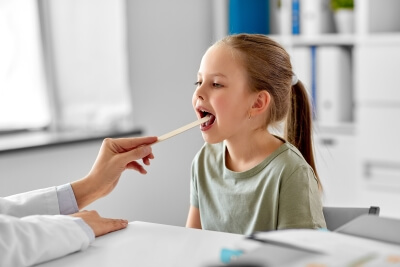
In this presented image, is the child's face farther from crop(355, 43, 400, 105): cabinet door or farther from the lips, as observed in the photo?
crop(355, 43, 400, 105): cabinet door

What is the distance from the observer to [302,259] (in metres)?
0.77

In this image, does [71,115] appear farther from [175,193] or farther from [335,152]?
[335,152]

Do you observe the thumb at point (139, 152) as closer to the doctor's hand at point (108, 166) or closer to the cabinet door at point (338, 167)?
the doctor's hand at point (108, 166)

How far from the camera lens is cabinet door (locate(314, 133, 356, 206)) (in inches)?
124

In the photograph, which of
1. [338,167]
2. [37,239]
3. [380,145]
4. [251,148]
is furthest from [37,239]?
[338,167]

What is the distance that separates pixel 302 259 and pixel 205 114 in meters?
0.79

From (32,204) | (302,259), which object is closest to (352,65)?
(32,204)

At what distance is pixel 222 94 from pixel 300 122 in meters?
0.26

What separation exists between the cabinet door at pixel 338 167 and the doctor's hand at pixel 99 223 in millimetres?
2002

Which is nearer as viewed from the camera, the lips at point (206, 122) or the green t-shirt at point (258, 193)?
the green t-shirt at point (258, 193)

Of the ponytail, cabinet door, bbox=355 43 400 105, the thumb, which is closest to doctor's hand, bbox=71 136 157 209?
the thumb

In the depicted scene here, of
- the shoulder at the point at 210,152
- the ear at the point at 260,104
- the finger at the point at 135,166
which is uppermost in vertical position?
the ear at the point at 260,104

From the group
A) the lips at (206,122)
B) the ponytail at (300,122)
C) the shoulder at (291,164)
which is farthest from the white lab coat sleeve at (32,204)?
the ponytail at (300,122)

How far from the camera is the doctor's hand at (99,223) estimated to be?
1215 mm
